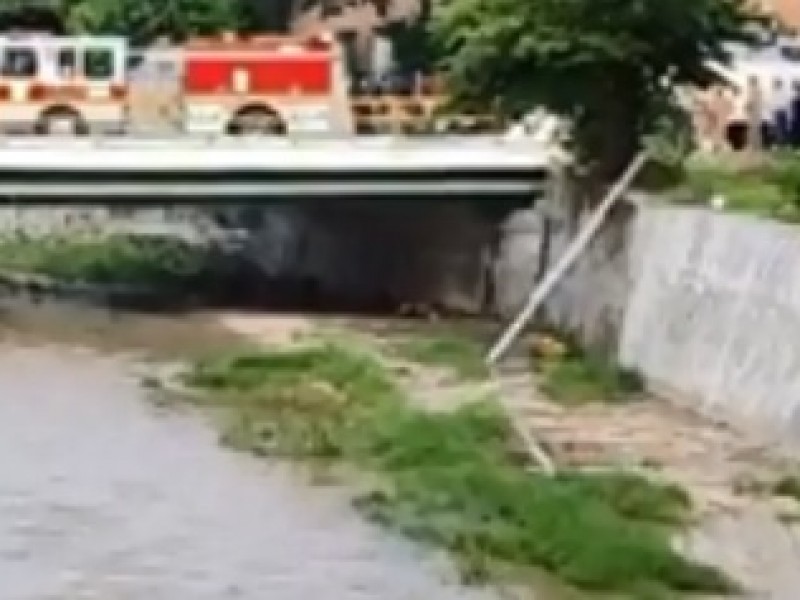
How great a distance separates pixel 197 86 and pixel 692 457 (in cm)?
2271

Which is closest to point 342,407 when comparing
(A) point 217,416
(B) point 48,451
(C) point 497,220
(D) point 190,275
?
(A) point 217,416

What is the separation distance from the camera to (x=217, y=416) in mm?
34688

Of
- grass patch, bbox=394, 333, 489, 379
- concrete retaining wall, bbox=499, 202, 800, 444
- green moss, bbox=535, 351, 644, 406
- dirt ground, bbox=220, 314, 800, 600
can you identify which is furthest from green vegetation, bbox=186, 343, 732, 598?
concrete retaining wall, bbox=499, 202, 800, 444

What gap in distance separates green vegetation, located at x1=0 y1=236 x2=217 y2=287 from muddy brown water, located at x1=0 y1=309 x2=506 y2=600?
18.3m

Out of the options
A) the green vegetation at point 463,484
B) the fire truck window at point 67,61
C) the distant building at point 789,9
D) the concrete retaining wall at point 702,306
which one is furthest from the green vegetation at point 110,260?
the green vegetation at point 463,484

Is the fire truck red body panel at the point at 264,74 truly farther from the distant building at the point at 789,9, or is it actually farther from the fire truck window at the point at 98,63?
the distant building at the point at 789,9

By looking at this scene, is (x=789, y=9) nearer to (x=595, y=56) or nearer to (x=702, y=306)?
(x=595, y=56)

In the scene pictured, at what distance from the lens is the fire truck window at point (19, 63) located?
169 ft

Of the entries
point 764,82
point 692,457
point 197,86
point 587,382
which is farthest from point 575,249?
point 197,86

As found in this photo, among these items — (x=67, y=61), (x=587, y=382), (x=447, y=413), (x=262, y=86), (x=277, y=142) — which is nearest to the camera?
(x=447, y=413)

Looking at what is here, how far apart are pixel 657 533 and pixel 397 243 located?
26368 mm

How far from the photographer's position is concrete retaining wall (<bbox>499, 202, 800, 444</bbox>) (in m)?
31.7

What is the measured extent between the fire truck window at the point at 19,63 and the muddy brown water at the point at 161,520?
49.5ft

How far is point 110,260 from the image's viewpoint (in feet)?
188
